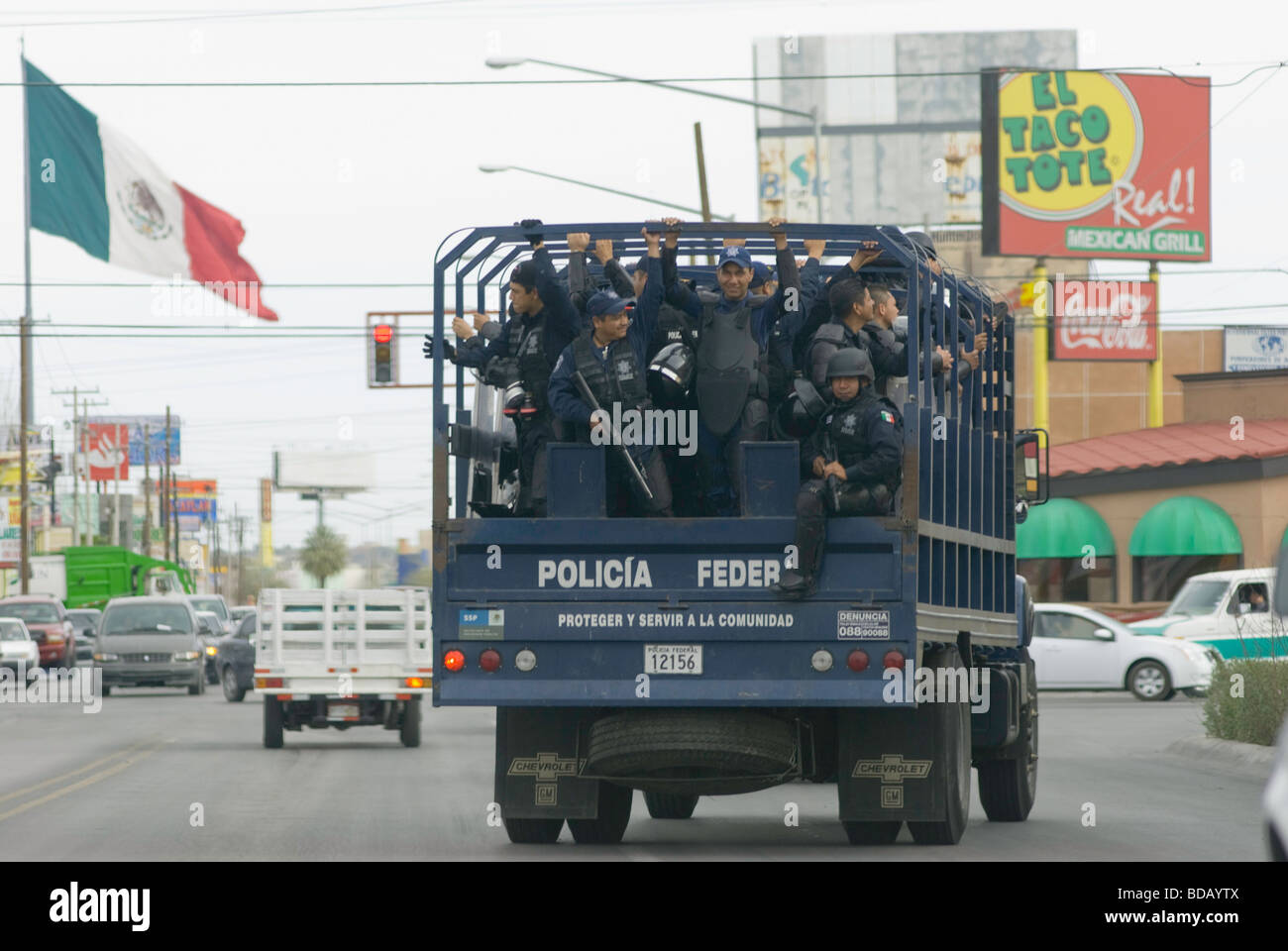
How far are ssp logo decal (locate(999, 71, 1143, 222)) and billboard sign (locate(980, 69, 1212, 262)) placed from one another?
0.9 inches

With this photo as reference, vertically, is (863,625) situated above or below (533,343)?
below

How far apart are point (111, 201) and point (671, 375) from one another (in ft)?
107

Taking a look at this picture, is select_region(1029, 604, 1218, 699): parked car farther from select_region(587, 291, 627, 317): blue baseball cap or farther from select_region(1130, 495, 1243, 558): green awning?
select_region(587, 291, 627, 317): blue baseball cap

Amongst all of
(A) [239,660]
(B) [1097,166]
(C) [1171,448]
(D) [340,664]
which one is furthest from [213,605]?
(D) [340,664]

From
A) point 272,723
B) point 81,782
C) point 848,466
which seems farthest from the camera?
point 272,723

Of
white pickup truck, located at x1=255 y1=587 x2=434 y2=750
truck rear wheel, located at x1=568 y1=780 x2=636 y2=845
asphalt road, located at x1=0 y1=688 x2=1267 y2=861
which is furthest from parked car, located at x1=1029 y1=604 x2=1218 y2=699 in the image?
truck rear wheel, located at x1=568 y1=780 x2=636 y2=845

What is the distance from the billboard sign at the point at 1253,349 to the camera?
67.4 metres

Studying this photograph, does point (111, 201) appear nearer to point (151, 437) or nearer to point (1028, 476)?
point (1028, 476)

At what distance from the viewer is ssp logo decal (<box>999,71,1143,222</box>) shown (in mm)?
50469

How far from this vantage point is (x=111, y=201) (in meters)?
42.2

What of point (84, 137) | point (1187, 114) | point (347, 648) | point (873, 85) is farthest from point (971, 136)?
point (347, 648)

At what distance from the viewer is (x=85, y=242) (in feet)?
134
